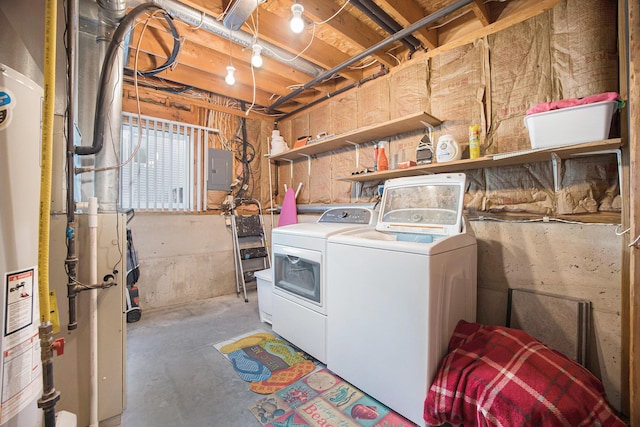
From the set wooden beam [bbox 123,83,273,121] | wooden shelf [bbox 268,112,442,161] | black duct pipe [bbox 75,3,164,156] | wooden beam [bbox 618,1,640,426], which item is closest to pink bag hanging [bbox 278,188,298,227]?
wooden shelf [bbox 268,112,442,161]

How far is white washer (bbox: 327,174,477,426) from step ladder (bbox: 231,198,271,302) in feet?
6.62

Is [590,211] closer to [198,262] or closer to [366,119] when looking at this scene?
[366,119]

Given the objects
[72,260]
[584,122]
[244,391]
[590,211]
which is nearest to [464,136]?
[584,122]

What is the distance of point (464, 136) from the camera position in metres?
2.11

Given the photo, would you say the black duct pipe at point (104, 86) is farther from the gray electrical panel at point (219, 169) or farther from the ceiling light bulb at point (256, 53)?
the gray electrical panel at point (219, 169)

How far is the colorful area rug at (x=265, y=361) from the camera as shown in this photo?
5.75 feet

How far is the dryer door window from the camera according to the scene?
6.36ft

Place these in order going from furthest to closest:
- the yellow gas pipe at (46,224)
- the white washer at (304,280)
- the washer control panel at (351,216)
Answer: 1. the washer control panel at (351,216)
2. the white washer at (304,280)
3. the yellow gas pipe at (46,224)

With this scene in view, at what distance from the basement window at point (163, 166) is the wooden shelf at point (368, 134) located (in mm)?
1099

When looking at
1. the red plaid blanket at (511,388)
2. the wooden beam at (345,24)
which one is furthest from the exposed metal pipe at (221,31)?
the red plaid blanket at (511,388)

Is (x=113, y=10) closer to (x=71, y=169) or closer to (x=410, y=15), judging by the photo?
(x=71, y=169)

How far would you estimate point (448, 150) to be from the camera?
1955 mm

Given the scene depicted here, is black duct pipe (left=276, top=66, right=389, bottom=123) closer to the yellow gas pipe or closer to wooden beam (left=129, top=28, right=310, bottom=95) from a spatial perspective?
wooden beam (left=129, top=28, right=310, bottom=95)

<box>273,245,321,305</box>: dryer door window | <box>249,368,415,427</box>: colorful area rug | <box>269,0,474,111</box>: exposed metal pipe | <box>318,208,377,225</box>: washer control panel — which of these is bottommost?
<box>249,368,415,427</box>: colorful area rug
